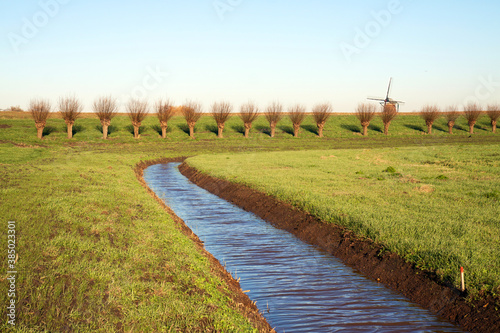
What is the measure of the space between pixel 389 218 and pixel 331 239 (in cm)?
195

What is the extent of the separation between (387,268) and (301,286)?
226 centimetres

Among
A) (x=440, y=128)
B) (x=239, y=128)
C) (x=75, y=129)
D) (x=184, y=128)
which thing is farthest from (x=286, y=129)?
(x=75, y=129)

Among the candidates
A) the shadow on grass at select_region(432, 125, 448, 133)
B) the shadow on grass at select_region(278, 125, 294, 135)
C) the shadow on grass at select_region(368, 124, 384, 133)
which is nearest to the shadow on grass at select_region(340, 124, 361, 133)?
the shadow on grass at select_region(368, 124, 384, 133)

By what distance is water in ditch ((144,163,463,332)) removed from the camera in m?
8.05

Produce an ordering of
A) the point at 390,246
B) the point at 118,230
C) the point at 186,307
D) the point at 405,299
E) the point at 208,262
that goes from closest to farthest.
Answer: the point at 186,307, the point at 405,299, the point at 208,262, the point at 390,246, the point at 118,230

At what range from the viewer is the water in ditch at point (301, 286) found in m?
8.05

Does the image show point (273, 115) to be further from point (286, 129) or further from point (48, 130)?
point (48, 130)

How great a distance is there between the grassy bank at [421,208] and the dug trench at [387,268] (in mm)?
238

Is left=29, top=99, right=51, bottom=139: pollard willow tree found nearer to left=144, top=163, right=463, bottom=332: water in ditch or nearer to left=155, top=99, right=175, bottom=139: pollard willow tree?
left=155, top=99, right=175, bottom=139: pollard willow tree

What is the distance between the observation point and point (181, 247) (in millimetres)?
10680

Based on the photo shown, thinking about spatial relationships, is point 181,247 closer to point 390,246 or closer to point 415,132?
point 390,246

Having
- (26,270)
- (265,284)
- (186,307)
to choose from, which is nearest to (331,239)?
(265,284)

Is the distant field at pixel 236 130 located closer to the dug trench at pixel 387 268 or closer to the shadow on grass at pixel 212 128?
the shadow on grass at pixel 212 128

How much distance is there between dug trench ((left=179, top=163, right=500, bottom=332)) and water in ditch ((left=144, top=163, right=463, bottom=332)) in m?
0.24
